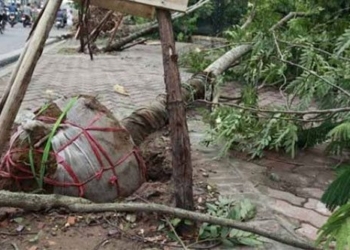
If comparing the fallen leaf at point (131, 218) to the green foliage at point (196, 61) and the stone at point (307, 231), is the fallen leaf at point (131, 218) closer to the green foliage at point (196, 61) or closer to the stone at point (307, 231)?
the stone at point (307, 231)

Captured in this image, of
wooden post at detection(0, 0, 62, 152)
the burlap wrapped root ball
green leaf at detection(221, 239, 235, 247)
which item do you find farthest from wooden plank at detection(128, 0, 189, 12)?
green leaf at detection(221, 239, 235, 247)

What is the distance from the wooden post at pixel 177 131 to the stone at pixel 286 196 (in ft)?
2.75

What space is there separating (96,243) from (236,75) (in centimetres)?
457

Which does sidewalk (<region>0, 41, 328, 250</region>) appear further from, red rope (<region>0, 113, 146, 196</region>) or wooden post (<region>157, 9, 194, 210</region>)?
red rope (<region>0, 113, 146, 196</region>)

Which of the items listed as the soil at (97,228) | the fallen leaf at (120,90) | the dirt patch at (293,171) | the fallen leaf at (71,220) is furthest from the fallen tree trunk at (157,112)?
the fallen leaf at (120,90)

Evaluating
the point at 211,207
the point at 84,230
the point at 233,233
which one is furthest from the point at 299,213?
the point at 84,230

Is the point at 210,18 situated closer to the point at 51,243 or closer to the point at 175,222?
the point at 175,222

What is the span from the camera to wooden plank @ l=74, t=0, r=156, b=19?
251 cm

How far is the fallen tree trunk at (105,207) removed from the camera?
2213mm

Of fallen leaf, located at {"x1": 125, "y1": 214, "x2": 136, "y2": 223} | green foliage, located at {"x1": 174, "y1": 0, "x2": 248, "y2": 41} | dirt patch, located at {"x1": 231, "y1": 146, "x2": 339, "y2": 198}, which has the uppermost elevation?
green foliage, located at {"x1": 174, "y1": 0, "x2": 248, "y2": 41}

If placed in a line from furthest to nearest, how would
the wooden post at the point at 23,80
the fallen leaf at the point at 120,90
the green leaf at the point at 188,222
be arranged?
the fallen leaf at the point at 120,90 → the green leaf at the point at 188,222 → the wooden post at the point at 23,80

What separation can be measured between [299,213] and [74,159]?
1315mm

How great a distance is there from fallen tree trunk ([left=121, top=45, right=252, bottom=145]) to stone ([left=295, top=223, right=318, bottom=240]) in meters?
1.29

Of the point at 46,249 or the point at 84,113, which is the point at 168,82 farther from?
the point at 46,249
